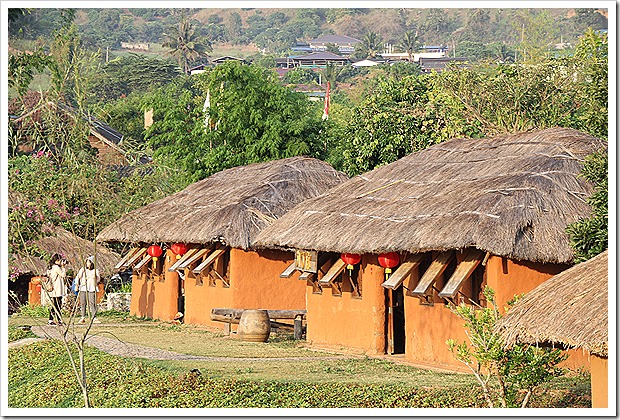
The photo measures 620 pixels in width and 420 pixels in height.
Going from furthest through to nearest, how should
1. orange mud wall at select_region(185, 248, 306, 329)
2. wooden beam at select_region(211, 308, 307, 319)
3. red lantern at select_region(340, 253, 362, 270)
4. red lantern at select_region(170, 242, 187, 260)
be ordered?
red lantern at select_region(170, 242, 187, 260), orange mud wall at select_region(185, 248, 306, 329), wooden beam at select_region(211, 308, 307, 319), red lantern at select_region(340, 253, 362, 270)

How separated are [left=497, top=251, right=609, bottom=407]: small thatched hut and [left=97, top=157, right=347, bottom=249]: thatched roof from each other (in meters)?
8.83

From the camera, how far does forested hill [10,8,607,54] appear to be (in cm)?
13225

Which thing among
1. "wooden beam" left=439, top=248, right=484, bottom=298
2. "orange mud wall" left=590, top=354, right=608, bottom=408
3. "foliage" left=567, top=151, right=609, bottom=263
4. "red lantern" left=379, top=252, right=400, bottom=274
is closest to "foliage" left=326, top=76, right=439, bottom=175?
"red lantern" left=379, top=252, right=400, bottom=274

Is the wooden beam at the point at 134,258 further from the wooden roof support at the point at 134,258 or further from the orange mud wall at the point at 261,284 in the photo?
the orange mud wall at the point at 261,284

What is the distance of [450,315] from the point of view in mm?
14695

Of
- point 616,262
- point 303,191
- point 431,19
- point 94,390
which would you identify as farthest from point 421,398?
point 431,19

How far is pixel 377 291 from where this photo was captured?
16.2 meters

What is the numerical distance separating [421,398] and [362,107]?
562 inches

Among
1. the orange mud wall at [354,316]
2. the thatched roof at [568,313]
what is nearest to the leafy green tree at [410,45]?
the orange mud wall at [354,316]

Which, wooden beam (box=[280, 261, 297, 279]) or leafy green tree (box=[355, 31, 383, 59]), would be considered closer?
wooden beam (box=[280, 261, 297, 279])

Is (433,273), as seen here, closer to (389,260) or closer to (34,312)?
(389,260)

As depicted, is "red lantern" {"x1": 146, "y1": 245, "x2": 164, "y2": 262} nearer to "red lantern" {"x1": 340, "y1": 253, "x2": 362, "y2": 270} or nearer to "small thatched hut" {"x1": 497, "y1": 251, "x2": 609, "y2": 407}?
"red lantern" {"x1": 340, "y1": 253, "x2": 362, "y2": 270}

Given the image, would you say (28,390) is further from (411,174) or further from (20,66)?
(411,174)

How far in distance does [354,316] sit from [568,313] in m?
6.46
